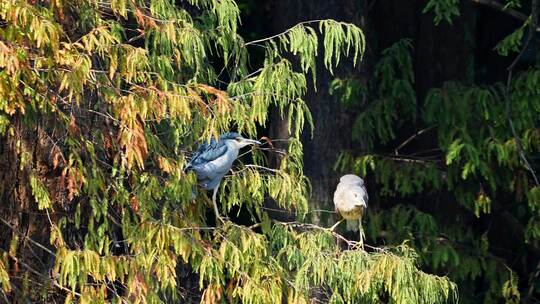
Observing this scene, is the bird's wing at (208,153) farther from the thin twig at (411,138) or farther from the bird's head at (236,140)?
the thin twig at (411,138)

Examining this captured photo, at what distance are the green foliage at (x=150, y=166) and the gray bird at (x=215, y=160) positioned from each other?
0.08 m

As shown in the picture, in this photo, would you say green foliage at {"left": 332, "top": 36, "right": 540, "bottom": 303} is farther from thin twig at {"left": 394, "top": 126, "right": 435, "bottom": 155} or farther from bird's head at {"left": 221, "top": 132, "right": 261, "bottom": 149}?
bird's head at {"left": 221, "top": 132, "right": 261, "bottom": 149}

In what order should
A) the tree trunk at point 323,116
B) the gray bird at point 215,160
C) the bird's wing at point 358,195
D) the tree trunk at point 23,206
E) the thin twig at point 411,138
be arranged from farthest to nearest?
the thin twig at point 411,138, the tree trunk at point 323,116, the bird's wing at point 358,195, the gray bird at point 215,160, the tree trunk at point 23,206

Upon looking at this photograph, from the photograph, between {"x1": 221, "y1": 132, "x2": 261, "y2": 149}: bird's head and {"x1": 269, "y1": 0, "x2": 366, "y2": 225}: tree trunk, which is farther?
{"x1": 269, "y1": 0, "x2": 366, "y2": 225}: tree trunk

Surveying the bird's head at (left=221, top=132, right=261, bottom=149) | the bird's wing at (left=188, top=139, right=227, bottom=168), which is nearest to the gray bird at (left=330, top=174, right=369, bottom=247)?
the bird's head at (left=221, top=132, right=261, bottom=149)

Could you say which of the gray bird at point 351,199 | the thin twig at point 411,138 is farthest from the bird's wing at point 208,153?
the thin twig at point 411,138

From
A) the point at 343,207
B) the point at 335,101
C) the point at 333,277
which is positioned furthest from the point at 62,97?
the point at 335,101

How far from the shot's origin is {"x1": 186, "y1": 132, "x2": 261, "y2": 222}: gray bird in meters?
6.29

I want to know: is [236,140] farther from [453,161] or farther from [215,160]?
[453,161]

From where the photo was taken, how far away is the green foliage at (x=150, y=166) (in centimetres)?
565

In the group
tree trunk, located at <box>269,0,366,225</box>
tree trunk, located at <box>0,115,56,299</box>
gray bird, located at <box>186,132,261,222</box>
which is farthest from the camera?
tree trunk, located at <box>269,0,366,225</box>

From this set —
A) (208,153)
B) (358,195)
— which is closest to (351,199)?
(358,195)

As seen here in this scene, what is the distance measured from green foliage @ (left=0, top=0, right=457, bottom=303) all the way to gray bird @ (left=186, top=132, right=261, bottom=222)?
0.27 feet

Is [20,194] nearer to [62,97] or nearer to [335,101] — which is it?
[62,97]
